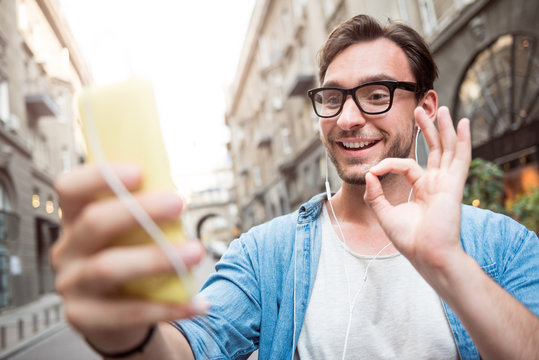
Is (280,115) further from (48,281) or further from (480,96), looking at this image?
(480,96)

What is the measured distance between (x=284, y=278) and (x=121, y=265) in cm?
136

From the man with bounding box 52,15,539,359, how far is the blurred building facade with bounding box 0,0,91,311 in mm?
13656

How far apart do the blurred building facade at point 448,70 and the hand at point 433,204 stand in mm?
1412

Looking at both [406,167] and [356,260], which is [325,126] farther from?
[406,167]

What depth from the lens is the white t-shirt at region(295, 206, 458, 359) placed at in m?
1.73

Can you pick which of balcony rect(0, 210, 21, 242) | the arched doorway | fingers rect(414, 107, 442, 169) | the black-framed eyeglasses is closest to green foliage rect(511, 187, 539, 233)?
the arched doorway

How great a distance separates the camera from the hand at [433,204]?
119 centimetres

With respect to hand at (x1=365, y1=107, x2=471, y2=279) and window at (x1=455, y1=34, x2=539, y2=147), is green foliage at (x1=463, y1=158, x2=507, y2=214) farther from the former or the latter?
hand at (x1=365, y1=107, x2=471, y2=279)

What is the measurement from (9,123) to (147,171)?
64.3ft

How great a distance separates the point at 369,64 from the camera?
2207 mm

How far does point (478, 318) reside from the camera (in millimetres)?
1176

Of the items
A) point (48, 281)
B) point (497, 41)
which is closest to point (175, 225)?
point (497, 41)

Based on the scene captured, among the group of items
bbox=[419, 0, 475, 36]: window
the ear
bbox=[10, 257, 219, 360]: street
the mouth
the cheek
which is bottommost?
bbox=[10, 257, 219, 360]: street

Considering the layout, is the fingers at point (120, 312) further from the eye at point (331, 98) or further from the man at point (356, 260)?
the eye at point (331, 98)
